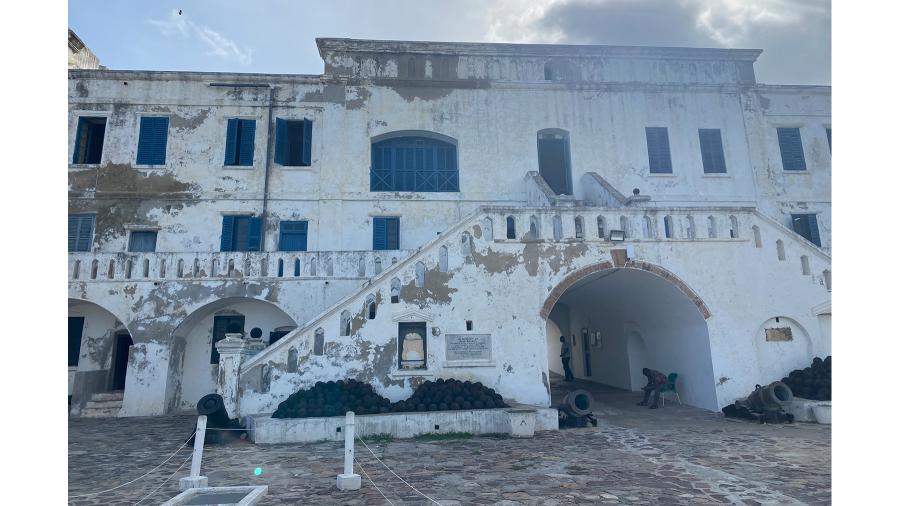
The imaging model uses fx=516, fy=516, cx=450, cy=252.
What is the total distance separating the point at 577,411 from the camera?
12.2 metres

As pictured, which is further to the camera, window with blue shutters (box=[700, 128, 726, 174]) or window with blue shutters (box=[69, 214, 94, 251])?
window with blue shutters (box=[700, 128, 726, 174])

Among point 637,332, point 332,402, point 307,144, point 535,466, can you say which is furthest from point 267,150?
point 535,466

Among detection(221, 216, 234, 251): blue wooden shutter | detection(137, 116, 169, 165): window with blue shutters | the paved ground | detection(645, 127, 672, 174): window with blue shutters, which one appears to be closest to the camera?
the paved ground

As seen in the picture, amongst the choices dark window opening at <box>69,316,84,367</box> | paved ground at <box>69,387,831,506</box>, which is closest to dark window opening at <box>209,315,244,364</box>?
dark window opening at <box>69,316,84,367</box>

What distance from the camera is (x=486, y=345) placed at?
43.1ft

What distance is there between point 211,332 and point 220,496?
11.3 meters

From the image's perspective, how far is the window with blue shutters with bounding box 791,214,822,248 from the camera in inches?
797

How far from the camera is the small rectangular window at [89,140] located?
18.9 meters

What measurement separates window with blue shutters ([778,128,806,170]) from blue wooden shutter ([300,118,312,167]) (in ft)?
61.7

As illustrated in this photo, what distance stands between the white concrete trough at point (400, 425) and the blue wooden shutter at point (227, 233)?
27.8 feet

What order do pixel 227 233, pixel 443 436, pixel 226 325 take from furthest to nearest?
pixel 227 233
pixel 226 325
pixel 443 436

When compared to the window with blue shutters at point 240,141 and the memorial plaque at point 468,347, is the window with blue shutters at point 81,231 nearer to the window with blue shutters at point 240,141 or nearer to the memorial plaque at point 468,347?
the window with blue shutters at point 240,141

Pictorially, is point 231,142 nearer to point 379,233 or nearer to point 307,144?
point 307,144

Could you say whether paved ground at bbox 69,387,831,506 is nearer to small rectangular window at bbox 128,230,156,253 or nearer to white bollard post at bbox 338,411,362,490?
white bollard post at bbox 338,411,362,490
